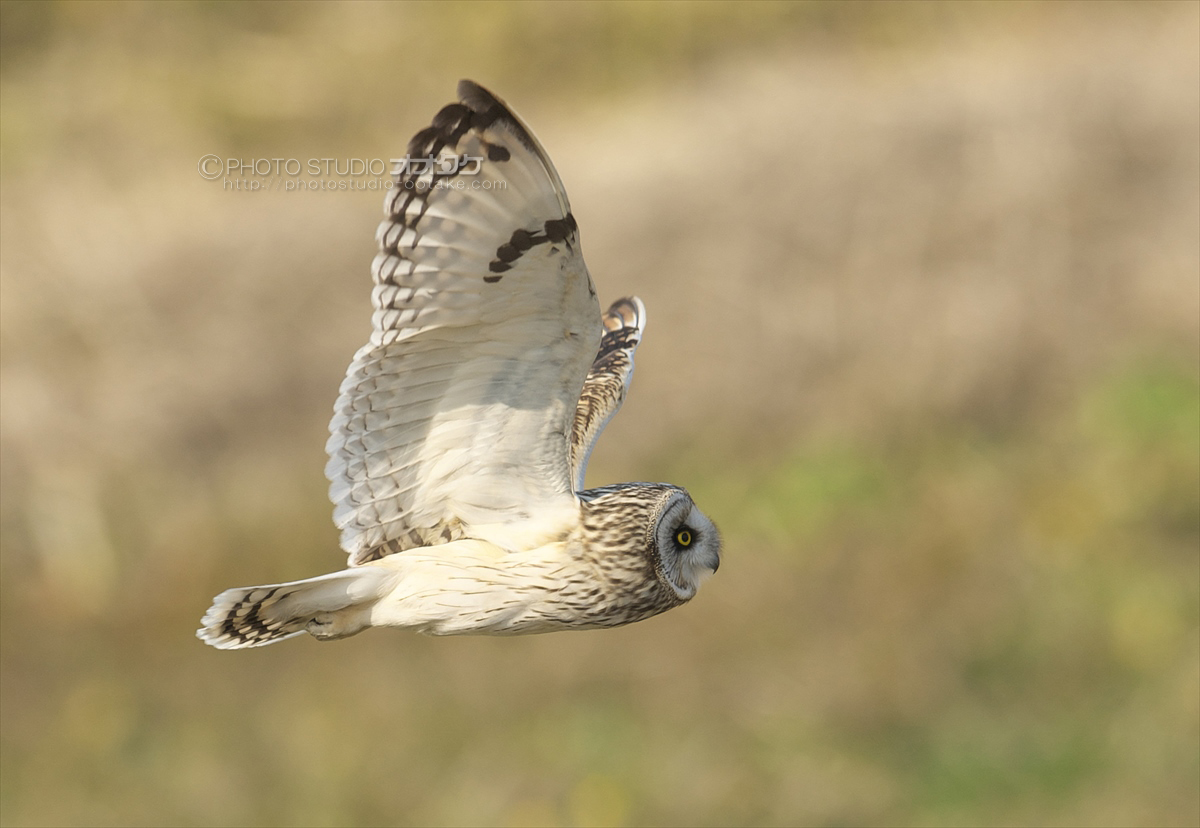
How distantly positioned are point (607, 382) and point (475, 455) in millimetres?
879

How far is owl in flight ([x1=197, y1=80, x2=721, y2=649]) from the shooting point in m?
2.71

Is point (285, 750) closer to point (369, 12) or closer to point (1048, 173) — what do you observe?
point (369, 12)

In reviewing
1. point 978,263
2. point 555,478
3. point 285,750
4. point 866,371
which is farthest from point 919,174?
point 555,478

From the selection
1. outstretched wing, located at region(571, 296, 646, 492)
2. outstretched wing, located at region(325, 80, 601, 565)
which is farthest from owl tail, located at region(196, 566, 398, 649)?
outstretched wing, located at region(571, 296, 646, 492)

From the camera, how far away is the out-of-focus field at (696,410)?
26.5ft

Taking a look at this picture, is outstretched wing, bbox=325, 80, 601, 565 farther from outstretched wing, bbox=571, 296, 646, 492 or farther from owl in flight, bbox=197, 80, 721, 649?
outstretched wing, bbox=571, 296, 646, 492

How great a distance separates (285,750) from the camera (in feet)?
26.6

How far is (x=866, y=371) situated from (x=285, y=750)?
172 inches
